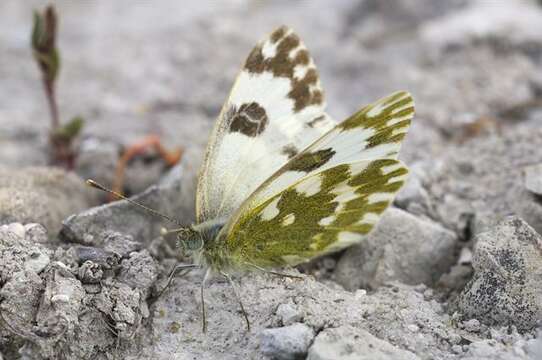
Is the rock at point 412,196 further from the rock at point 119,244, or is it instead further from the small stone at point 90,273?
the small stone at point 90,273

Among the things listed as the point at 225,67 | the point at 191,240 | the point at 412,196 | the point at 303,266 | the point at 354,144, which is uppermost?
the point at 354,144

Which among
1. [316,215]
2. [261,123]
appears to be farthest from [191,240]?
[261,123]

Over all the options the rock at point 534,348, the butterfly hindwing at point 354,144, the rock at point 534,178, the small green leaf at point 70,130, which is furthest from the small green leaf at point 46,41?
the rock at point 534,348

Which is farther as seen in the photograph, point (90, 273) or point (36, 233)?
point (36, 233)

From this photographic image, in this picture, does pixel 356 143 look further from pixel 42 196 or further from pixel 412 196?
pixel 42 196

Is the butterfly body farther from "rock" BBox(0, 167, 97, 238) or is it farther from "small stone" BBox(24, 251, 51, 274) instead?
"rock" BBox(0, 167, 97, 238)

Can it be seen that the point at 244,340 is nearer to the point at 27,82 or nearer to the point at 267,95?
the point at 267,95

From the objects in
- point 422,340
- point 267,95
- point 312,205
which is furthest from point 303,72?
point 422,340

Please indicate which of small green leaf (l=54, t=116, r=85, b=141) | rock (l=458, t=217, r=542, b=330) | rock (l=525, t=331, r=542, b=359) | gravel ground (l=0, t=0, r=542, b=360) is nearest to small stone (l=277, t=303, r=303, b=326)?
gravel ground (l=0, t=0, r=542, b=360)
